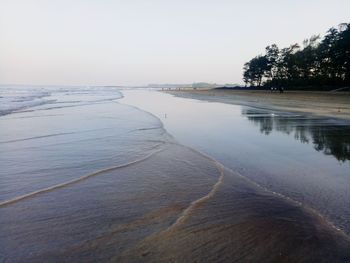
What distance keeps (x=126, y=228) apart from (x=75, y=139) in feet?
23.6

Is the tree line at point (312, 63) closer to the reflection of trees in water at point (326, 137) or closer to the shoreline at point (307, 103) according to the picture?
the shoreline at point (307, 103)

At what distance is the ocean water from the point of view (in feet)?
11.1

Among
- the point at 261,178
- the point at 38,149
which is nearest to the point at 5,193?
the point at 38,149

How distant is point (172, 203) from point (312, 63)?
225ft

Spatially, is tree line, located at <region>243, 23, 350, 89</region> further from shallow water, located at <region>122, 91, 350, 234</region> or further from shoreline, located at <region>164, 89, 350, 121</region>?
shallow water, located at <region>122, 91, 350, 234</region>

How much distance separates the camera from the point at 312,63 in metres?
65.4

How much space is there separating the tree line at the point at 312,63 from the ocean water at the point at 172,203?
177 ft

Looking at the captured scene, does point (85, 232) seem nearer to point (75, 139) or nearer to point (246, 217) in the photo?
point (246, 217)

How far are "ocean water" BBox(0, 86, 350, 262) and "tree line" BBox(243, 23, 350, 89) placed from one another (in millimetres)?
53827

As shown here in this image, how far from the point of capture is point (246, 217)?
4273 mm

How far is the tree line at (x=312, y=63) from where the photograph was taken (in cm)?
5569

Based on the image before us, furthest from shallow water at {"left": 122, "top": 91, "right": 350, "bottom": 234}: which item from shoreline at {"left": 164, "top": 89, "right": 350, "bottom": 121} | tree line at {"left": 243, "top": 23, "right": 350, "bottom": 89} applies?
tree line at {"left": 243, "top": 23, "right": 350, "bottom": 89}

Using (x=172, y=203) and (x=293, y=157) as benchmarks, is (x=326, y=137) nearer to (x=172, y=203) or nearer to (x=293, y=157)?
(x=293, y=157)

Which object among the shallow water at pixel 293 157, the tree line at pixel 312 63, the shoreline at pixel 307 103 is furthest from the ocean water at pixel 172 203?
the tree line at pixel 312 63
